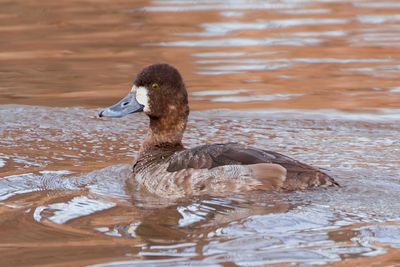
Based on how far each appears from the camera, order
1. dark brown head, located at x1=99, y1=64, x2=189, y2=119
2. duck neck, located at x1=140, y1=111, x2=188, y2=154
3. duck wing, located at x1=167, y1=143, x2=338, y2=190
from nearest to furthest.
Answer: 1. duck wing, located at x1=167, y1=143, x2=338, y2=190
2. dark brown head, located at x1=99, y1=64, x2=189, y2=119
3. duck neck, located at x1=140, y1=111, x2=188, y2=154

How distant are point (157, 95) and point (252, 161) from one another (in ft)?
3.99

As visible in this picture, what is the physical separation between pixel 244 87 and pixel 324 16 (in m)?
4.72

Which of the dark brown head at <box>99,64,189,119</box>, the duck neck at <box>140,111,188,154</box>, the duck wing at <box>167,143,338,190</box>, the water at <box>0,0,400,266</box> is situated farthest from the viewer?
the duck neck at <box>140,111,188,154</box>

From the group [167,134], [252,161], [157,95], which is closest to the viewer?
[252,161]

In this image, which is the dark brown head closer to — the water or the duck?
the duck

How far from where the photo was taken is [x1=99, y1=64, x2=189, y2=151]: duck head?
26.6ft

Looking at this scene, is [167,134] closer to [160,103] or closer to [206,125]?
[160,103]

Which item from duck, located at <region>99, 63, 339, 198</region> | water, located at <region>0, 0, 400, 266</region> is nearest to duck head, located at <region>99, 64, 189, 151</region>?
duck, located at <region>99, 63, 339, 198</region>

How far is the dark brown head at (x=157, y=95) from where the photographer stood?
8.09 meters

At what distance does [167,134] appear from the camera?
8.23 meters

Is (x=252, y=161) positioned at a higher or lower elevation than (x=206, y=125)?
higher

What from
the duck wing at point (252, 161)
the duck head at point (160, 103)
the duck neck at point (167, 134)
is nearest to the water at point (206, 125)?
the duck wing at point (252, 161)

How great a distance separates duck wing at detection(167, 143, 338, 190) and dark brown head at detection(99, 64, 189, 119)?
2.55 ft

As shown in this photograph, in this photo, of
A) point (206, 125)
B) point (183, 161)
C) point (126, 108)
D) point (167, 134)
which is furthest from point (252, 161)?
point (206, 125)
